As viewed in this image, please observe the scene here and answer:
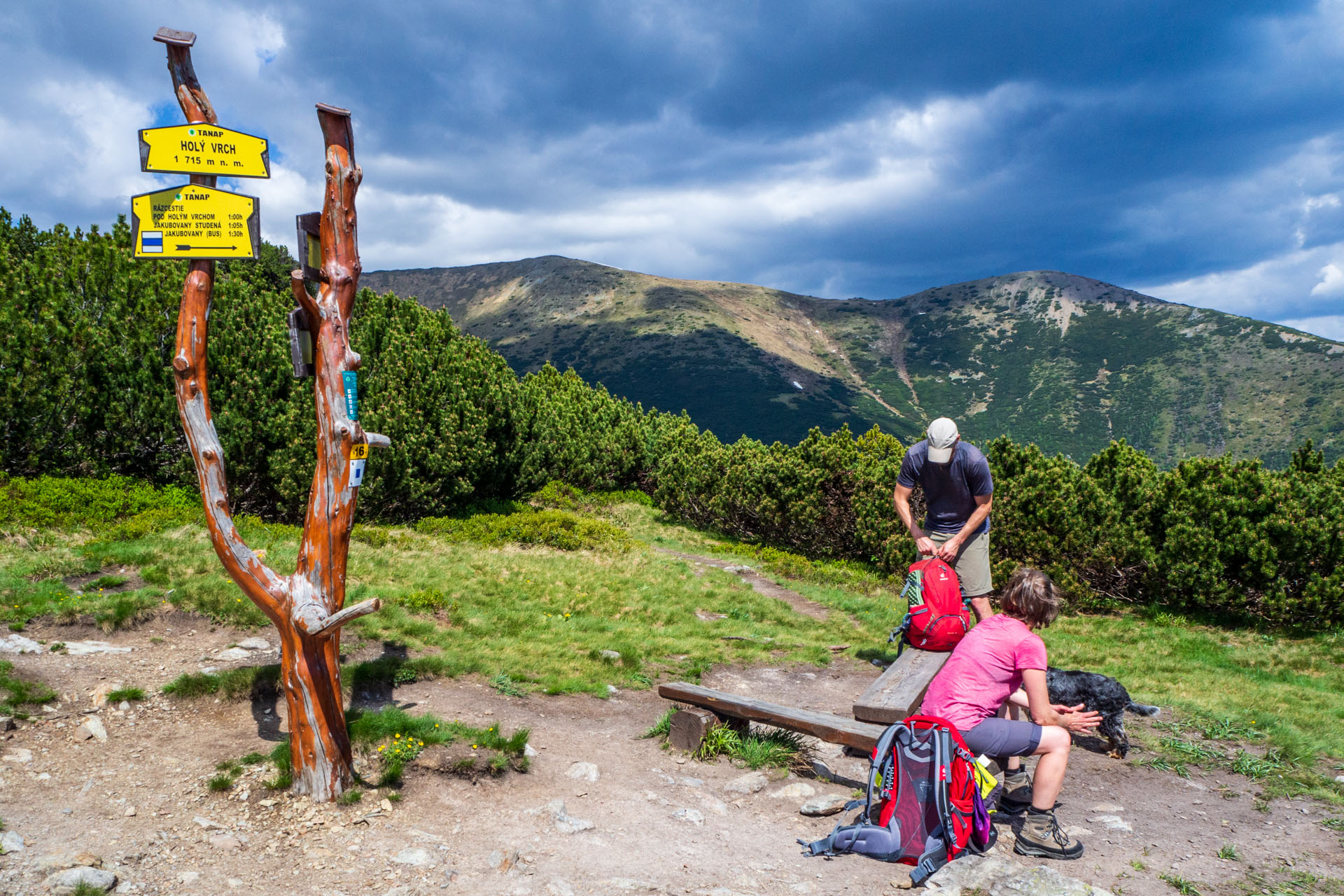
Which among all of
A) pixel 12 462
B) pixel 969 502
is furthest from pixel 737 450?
pixel 12 462

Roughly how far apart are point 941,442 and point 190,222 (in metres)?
5.42

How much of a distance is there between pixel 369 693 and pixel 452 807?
1.95 m

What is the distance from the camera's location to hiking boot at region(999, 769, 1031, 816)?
4359mm

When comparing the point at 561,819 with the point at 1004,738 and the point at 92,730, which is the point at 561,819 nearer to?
the point at 1004,738

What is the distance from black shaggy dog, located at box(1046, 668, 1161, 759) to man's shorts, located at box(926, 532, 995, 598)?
3.06 feet

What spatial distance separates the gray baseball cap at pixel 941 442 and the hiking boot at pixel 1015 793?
2.40m

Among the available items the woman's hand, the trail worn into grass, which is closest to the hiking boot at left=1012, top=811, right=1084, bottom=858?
the woman's hand

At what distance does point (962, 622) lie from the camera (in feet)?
18.7

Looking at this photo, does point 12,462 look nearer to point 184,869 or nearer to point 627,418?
point 184,869

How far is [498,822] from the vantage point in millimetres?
4230

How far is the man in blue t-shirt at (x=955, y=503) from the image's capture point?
6.02 metres

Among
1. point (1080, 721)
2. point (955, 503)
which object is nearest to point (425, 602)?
point (955, 503)

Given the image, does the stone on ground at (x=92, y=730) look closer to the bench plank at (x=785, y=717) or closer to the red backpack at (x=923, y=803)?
the bench plank at (x=785, y=717)

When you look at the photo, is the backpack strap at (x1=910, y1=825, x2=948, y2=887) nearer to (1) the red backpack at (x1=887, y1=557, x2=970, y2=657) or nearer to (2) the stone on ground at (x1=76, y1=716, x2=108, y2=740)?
(1) the red backpack at (x1=887, y1=557, x2=970, y2=657)
